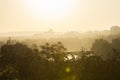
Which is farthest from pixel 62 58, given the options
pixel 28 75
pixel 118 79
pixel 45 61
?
pixel 118 79

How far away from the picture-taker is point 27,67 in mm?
49438

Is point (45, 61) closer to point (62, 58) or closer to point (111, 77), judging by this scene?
point (62, 58)

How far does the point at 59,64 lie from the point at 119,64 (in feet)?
26.6

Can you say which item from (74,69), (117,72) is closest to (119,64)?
(117,72)

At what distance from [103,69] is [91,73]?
1.62m

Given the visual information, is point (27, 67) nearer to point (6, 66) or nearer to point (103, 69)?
point (6, 66)

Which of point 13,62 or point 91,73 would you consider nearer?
point 91,73

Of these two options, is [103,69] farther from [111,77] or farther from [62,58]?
[62,58]

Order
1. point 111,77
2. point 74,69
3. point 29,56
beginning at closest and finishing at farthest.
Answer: point 111,77
point 74,69
point 29,56

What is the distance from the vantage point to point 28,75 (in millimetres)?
47531

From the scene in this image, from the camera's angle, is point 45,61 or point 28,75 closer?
point 28,75

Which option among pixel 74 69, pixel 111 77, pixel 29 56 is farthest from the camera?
pixel 29 56

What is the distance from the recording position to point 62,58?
52.3 metres

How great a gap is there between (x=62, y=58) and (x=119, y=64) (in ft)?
29.1
